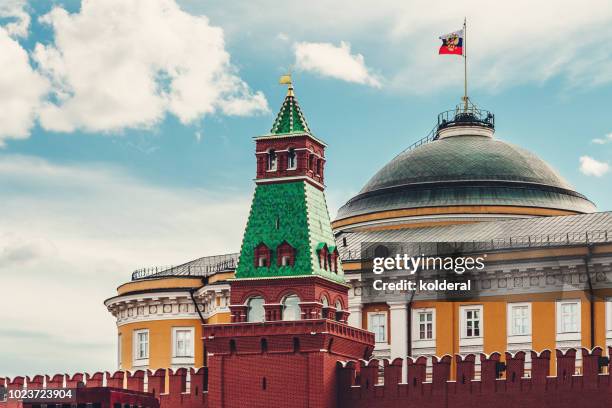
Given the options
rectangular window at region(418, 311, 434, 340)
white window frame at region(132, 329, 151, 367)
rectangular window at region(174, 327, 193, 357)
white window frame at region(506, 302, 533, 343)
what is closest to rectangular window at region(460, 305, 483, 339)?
white window frame at region(506, 302, 533, 343)

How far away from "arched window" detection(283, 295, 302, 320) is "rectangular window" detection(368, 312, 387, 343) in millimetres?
14312

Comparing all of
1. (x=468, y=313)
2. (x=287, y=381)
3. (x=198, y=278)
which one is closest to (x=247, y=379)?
(x=287, y=381)

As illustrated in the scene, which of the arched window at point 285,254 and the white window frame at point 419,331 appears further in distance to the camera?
the white window frame at point 419,331

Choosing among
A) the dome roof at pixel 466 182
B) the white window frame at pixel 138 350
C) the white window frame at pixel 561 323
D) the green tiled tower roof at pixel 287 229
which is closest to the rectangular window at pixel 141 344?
the white window frame at pixel 138 350

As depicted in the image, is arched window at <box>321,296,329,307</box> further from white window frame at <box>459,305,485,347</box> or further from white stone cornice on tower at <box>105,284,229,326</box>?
white stone cornice on tower at <box>105,284,229,326</box>

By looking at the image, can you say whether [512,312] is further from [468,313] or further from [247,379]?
[247,379]

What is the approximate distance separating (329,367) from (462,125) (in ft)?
95.3

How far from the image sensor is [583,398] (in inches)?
2618

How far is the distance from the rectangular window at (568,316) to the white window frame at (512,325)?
4.87ft

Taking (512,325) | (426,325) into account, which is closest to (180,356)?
(426,325)

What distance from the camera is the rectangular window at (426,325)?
274 ft

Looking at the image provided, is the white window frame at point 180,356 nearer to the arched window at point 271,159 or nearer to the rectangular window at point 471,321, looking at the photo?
the rectangular window at point 471,321

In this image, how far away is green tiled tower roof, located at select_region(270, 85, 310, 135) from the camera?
7369 cm

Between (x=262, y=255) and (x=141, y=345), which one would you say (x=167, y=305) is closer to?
(x=141, y=345)
